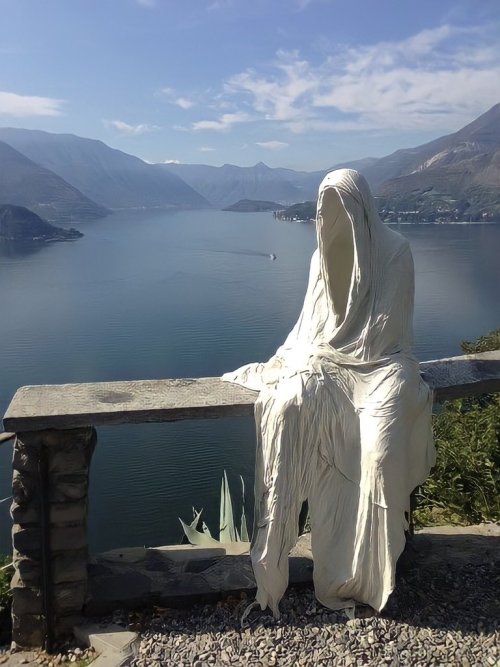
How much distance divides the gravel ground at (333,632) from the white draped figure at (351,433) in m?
0.11

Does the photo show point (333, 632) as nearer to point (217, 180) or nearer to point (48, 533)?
point (48, 533)

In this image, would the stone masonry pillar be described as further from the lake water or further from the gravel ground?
the lake water

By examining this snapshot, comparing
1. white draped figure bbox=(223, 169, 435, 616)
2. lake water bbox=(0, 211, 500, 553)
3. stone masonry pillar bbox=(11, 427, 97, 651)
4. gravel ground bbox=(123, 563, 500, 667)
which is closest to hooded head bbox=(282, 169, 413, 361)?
white draped figure bbox=(223, 169, 435, 616)

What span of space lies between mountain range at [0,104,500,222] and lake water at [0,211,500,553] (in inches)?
207

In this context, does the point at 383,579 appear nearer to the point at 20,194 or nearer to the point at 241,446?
the point at 241,446

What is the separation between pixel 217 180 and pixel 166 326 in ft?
569

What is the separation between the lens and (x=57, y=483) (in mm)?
2939

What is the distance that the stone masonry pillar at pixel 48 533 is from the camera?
287cm

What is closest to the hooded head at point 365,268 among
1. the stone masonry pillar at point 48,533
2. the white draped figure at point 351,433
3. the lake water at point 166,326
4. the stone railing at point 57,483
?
the white draped figure at point 351,433

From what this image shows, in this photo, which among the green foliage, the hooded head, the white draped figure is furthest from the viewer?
the green foliage

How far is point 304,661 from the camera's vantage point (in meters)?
2.69

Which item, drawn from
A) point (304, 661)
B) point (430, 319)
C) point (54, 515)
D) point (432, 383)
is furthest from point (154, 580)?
point (430, 319)

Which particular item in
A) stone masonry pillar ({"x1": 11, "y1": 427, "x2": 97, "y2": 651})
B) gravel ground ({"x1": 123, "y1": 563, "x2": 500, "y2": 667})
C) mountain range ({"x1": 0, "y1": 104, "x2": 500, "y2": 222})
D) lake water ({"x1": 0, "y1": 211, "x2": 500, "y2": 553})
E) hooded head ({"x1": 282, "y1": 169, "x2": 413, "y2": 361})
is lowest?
lake water ({"x1": 0, "y1": 211, "x2": 500, "y2": 553})

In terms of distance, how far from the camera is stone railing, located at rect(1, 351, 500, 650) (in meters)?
2.86
